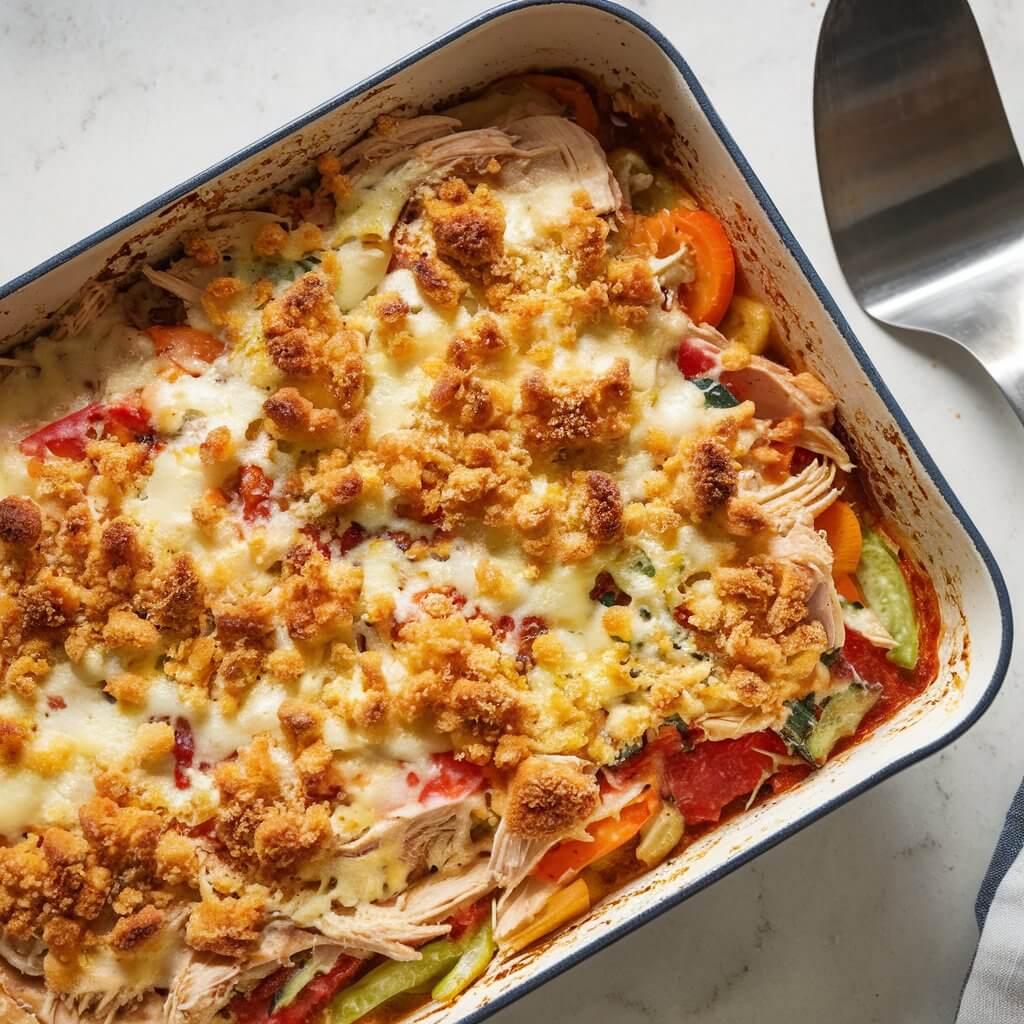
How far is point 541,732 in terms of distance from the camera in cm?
207

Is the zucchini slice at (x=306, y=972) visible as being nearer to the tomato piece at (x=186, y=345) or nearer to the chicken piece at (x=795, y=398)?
the tomato piece at (x=186, y=345)

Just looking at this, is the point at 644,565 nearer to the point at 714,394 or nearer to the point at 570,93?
the point at 714,394

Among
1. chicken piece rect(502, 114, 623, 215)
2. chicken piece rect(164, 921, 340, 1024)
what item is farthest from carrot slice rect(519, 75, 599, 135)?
chicken piece rect(164, 921, 340, 1024)

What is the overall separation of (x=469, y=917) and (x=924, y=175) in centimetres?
183

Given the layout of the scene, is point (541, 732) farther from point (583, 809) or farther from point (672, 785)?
point (672, 785)

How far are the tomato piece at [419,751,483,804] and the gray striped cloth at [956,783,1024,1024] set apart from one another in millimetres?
1232

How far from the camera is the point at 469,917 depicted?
7.13 ft

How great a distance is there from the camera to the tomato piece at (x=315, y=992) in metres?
2.12

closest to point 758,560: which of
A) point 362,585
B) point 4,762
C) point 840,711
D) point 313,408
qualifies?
point 840,711

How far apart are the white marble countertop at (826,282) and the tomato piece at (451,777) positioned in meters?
0.71

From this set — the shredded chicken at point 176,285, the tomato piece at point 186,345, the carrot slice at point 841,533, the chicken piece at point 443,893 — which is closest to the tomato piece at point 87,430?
the tomato piece at point 186,345

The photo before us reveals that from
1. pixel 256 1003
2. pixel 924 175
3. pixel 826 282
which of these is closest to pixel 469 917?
pixel 256 1003

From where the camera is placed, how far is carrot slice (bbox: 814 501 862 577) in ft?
7.63

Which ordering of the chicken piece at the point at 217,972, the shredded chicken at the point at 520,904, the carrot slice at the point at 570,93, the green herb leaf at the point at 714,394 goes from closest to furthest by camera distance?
the chicken piece at the point at 217,972
the shredded chicken at the point at 520,904
the green herb leaf at the point at 714,394
the carrot slice at the point at 570,93
